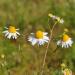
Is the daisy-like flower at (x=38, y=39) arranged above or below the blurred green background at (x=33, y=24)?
below

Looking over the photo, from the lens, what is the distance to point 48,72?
3.44 metres

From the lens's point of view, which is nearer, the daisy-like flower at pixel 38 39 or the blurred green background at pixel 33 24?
the daisy-like flower at pixel 38 39

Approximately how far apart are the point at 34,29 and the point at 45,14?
376 millimetres

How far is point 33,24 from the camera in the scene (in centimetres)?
536

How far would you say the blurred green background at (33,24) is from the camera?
450 centimetres

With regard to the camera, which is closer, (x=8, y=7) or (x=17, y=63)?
(x=17, y=63)

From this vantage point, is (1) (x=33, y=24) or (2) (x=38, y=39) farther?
(1) (x=33, y=24)

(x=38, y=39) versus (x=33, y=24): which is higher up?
(x=33, y=24)

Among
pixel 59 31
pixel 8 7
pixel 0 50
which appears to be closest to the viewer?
pixel 0 50

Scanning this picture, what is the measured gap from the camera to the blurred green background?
4.50 m

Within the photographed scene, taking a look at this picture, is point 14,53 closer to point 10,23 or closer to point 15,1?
point 10,23

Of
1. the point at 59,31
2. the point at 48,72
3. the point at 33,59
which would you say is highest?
the point at 59,31

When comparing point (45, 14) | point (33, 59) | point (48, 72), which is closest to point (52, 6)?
point (45, 14)

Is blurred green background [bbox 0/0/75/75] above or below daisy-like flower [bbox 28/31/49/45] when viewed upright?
above
